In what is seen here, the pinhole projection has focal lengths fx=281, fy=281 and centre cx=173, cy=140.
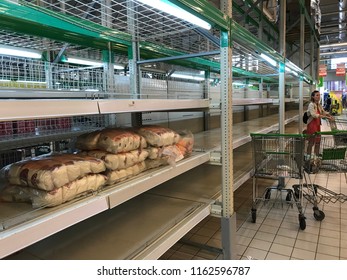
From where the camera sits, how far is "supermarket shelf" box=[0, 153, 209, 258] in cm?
92

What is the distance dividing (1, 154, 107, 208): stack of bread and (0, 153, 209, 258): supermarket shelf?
1.7 inches

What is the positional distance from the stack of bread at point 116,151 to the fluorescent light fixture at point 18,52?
43.9 inches

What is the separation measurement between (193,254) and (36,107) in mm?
2174

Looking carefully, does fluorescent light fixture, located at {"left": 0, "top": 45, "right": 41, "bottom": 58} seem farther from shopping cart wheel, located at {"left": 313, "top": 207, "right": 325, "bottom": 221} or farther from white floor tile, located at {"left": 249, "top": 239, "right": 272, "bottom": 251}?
shopping cart wheel, located at {"left": 313, "top": 207, "right": 325, "bottom": 221}

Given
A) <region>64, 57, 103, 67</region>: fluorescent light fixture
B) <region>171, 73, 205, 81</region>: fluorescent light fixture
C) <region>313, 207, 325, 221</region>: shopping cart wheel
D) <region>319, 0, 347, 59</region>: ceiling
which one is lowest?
<region>313, 207, 325, 221</region>: shopping cart wheel

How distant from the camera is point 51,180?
117 centimetres

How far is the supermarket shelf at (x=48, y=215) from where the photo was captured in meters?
0.92

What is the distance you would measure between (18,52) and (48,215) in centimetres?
178

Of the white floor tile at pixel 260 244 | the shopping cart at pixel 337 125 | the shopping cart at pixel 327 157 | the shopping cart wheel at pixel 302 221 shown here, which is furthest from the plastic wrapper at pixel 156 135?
the shopping cart at pixel 337 125

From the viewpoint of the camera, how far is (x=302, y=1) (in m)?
5.70

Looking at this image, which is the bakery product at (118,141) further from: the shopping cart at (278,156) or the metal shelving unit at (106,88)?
the shopping cart at (278,156)

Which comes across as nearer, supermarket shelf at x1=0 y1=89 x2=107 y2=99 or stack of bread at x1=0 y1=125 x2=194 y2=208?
stack of bread at x1=0 y1=125 x2=194 y2=208

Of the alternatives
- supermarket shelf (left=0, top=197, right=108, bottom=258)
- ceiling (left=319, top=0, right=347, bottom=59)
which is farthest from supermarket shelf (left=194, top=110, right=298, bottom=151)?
ceiling (left=319, top=0, right=347, bottom=59)

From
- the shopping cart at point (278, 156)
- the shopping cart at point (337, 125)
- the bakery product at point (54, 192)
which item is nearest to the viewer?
the bakery product at point (54, 192)
